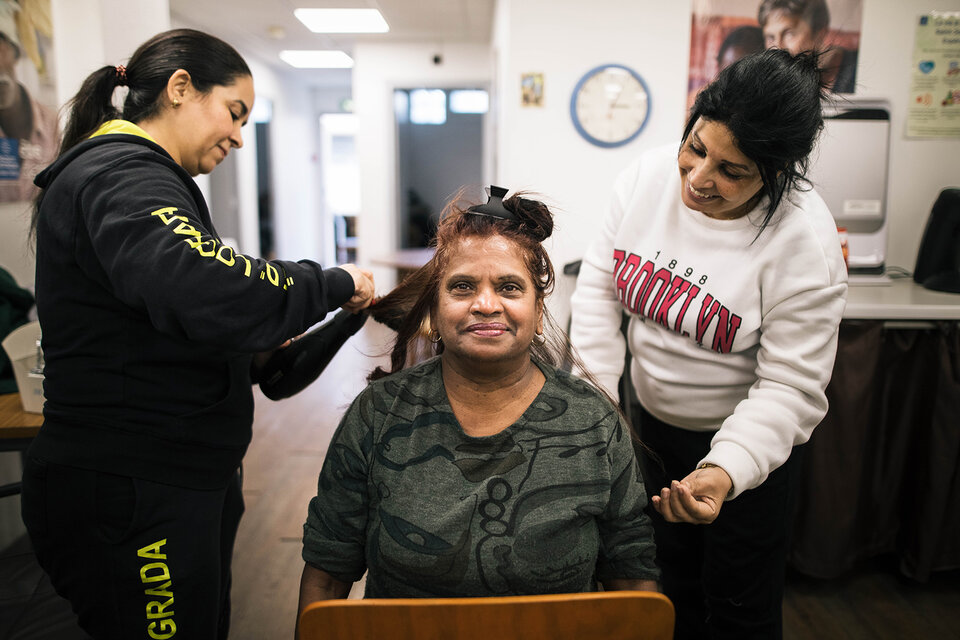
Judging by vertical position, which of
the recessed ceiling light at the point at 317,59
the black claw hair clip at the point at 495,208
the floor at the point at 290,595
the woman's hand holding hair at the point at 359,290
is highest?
the recessed ceiling light at the point at 317,59

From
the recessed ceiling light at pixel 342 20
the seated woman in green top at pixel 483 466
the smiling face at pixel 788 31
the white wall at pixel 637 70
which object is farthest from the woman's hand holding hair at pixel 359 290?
the recessed ceiling light at pixel 342 20

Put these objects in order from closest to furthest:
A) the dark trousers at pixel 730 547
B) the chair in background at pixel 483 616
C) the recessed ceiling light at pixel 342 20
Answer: the chair in background at pixel 483 616 → the dark trousers at pixel 730 547 → the recessed ceiling light at pixel 342 20

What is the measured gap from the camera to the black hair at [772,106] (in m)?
1.08

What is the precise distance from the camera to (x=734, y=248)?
1.30m

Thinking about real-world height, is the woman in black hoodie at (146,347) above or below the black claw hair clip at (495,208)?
below

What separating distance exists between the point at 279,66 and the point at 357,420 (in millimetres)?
8224

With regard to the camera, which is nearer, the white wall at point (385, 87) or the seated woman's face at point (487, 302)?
the seated woman's face at point (487, 302)

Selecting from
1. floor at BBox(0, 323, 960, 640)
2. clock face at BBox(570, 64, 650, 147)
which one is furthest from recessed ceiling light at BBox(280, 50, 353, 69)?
floor at BBox(0, 323, 960, 640)

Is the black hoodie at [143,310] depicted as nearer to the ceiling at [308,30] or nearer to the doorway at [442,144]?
the ceiling at [308,30]

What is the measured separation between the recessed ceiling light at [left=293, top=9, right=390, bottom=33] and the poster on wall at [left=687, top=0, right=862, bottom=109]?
11.9 feet

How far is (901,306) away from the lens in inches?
82.7

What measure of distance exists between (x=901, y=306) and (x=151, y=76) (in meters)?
2.17

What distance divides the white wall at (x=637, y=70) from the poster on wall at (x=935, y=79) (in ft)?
0.11

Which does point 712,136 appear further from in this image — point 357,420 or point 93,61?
point 93,61
